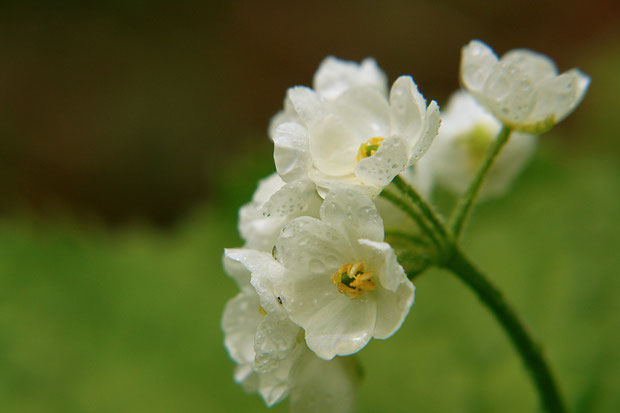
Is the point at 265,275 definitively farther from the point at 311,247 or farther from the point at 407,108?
the point at 407,108

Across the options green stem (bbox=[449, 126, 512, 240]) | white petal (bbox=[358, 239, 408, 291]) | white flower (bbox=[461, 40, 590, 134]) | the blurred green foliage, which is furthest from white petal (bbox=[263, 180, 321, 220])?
the blurred green foliage

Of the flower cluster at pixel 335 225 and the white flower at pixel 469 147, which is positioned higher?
the flower cluster at pixel 335 225

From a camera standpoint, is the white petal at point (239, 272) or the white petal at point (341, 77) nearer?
the white petal at point (239, 272)

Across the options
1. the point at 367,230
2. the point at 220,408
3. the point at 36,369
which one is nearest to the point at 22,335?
the point at 36,369

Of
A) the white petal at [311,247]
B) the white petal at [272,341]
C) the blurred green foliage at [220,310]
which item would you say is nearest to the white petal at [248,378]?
the white petal at [272,341]

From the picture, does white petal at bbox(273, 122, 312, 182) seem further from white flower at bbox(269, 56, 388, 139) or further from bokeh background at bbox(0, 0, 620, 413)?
bokeh background at bbox(0, 0, 620, 413)

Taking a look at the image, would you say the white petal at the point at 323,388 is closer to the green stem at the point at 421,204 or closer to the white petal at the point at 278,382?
the white petal at the point at 278,382
